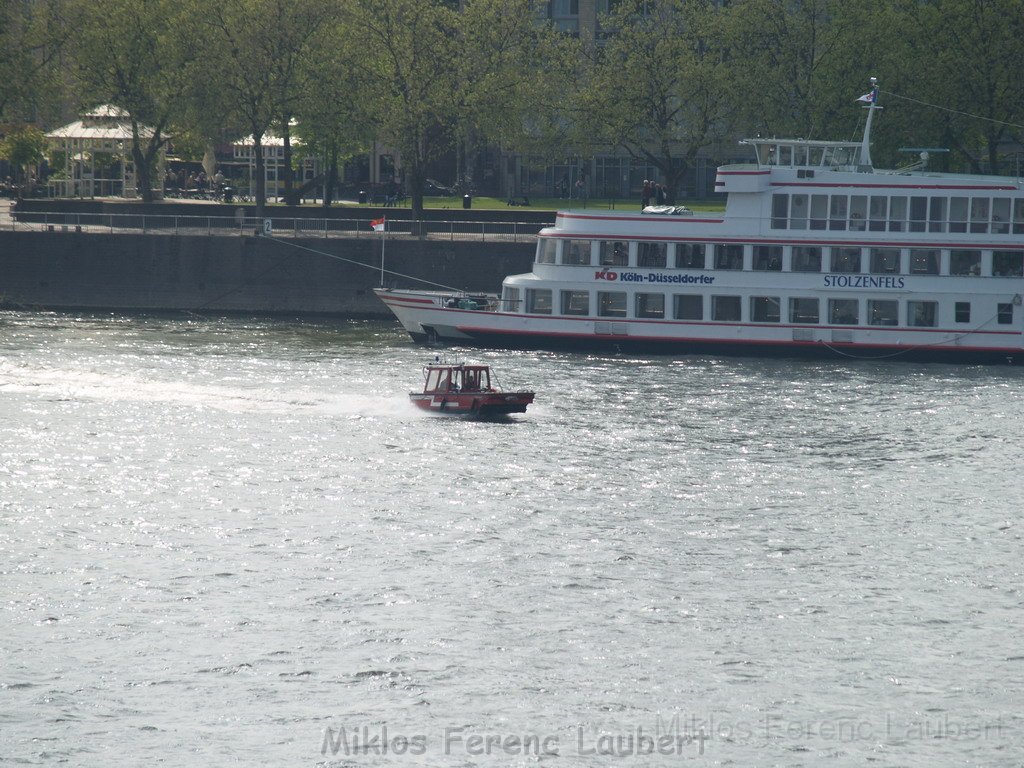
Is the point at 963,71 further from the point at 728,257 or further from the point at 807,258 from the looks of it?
the point at 728,257

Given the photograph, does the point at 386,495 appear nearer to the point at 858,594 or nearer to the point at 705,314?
the point at 858,594

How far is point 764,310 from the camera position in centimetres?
6300

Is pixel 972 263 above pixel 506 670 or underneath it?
above

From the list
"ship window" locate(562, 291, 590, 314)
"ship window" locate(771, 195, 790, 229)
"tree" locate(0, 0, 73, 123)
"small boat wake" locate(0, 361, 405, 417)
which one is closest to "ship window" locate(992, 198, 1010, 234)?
"ship window" locate(771, 195, 790, 229)

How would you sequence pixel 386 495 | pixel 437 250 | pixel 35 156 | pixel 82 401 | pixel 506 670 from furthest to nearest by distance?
pixel 35 156, pixel 437 250, pixel 82 401, pixel 386 495, pixel 506 670

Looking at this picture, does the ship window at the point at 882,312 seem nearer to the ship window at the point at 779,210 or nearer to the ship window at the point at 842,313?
the ship window at the point at 842,313

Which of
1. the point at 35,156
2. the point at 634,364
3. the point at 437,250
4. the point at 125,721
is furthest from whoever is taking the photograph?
the point at 35,156

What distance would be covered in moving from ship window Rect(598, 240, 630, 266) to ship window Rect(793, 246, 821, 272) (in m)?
6.45

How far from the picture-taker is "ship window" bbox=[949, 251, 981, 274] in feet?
203

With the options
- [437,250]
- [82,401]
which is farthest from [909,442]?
[437,250]

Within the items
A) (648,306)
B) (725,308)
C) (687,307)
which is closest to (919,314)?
(725,308)

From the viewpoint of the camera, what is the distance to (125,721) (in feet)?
91.1

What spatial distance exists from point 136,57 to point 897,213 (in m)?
43.2

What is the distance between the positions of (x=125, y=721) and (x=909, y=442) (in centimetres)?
2707
